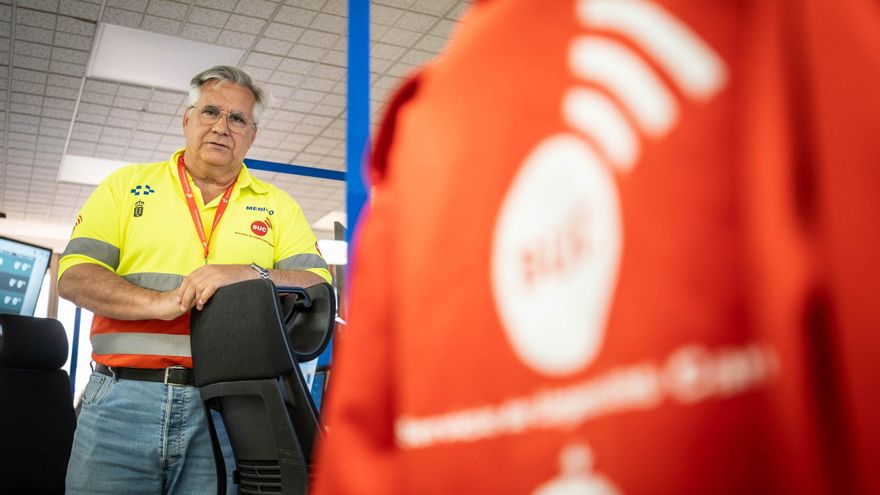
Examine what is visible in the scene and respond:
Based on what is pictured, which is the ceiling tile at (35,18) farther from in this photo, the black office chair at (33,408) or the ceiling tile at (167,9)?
the black office chair at (33,408)

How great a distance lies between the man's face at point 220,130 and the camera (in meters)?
1.53

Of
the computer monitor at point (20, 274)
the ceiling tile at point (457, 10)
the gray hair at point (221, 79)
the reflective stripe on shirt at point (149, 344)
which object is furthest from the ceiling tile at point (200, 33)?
the reflective stripe on shirt at point (149, 344)

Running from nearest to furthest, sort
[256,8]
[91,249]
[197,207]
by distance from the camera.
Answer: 1. [91,249]
2. [197,207]
3. [256,8]

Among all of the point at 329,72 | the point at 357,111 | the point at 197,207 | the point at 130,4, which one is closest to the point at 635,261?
the point at 357,111

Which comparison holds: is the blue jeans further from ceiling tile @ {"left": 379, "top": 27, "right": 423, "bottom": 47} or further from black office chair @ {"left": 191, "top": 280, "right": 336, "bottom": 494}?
ceiling tile @ {"left": 379, "top": 27, "right": 423, "bottom": 47}

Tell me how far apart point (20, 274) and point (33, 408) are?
57 centimetres

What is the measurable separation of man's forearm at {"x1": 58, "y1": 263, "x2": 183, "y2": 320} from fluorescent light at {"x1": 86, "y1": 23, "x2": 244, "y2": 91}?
3.50 metres

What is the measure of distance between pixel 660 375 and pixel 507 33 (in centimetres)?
17

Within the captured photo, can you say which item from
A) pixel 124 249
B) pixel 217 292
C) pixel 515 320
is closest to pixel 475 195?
pixel 515 320

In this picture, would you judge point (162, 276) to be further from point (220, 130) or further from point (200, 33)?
point (200, 33)

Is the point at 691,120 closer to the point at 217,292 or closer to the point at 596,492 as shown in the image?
the point at 596,492

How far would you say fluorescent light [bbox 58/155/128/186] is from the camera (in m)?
6.53

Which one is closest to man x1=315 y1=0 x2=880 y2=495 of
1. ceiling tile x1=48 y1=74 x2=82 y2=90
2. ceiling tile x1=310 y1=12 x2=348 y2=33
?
ceiling tile x1=310 y1=12 x2=348 y2=33

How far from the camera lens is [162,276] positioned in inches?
53.0
